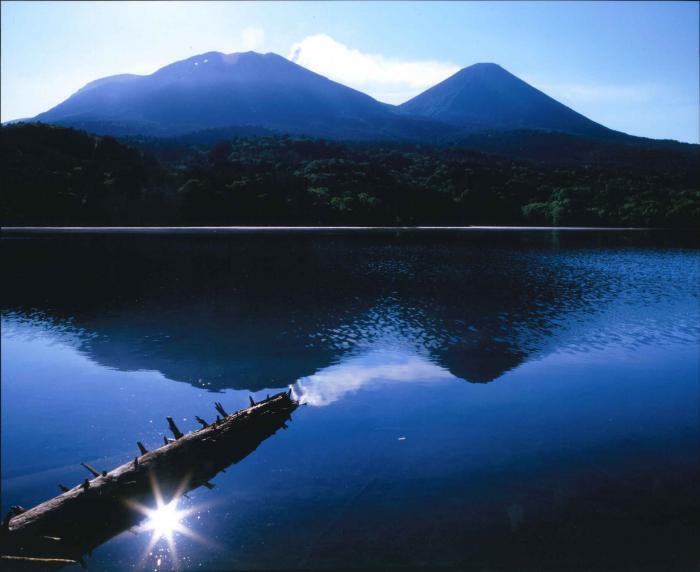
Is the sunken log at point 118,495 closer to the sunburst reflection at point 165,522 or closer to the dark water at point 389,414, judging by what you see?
the sunburst reflection at point 165,522

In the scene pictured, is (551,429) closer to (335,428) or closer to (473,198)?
(335,428)

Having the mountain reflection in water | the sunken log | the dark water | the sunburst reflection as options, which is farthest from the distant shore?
the sunburst reflection

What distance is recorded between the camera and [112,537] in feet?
42.1

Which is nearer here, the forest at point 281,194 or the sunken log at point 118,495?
the sunken log at point 118,495

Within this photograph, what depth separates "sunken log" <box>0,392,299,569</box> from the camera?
11891mm

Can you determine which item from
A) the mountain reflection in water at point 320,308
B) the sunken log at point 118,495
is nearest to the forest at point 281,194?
the mountain reflection in water at point 320,308

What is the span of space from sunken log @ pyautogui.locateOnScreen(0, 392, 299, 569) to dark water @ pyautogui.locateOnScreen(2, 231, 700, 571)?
1.70ft

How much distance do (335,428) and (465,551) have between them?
8265 mm

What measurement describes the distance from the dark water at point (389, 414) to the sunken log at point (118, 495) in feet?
1.70

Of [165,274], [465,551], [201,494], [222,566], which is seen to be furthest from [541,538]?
[165,274]

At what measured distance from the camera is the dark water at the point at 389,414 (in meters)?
13.0

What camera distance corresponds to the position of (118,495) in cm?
1360

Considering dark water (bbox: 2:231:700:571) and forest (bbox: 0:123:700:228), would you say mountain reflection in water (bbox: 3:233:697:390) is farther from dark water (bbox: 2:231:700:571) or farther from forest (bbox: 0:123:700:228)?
forest (bbox: 0:123:700:228)

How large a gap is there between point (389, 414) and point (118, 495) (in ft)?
36.5
